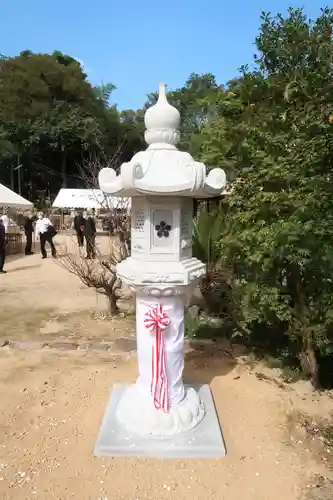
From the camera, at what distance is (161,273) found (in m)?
3.50

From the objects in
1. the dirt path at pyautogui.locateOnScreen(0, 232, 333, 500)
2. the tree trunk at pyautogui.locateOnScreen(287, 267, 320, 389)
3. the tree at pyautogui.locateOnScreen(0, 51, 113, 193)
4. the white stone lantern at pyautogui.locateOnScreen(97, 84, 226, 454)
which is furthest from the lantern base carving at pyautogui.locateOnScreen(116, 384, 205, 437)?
the tree at pyautogui.locateOnScreen(0, 51, 113, 193)

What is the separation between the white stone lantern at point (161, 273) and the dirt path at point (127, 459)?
0.96 ft

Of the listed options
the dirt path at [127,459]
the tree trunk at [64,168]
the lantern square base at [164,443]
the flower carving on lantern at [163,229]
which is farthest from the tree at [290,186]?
the tree trunk at [64,168]

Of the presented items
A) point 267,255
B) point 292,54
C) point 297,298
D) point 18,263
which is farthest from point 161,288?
point 18,263

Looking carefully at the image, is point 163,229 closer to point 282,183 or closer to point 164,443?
point 282,183

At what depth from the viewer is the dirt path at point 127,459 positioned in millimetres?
3070

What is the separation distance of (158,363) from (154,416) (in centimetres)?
45

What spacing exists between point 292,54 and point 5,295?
7309 millimetres

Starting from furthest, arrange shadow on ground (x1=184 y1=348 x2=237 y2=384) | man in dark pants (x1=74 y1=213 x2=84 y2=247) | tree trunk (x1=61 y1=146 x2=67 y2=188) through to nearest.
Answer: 1. tree trunk (x1=61 y1=146 x2=67 y2=188)
2. man in dark pants (x1=74 y1=213 x2=84 y2=247)
3. shadow on ground (x1=184 y1=348 x2=237 y2=384)

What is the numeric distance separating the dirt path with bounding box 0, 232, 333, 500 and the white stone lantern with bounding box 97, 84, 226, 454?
0.29 m

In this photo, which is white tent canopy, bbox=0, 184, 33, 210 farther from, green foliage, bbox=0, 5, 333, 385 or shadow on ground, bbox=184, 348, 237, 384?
shadow on ground, bbox=184, 348, 237, 384

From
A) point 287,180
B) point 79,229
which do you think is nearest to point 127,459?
point 287,180

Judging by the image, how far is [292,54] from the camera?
4316 mm

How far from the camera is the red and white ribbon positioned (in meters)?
3.62
